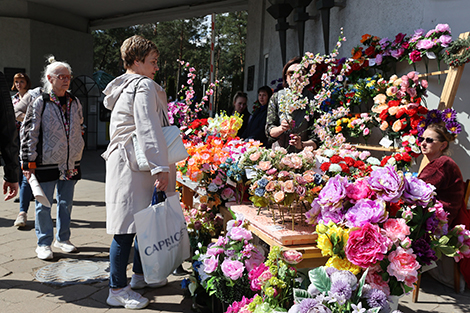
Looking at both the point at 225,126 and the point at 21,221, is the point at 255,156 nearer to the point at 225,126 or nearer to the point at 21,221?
the point at 225,126

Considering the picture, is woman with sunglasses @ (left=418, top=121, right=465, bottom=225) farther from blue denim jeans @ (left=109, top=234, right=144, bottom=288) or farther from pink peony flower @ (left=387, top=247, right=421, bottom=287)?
blue denim jeans @ (left=109, top=234, right=144, bottom=288)

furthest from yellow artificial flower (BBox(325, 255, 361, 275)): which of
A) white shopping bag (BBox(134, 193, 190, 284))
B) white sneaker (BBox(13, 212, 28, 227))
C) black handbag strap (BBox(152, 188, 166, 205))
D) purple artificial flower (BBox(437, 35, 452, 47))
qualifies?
white sneaker (BBox(13, 212, 28, 227))

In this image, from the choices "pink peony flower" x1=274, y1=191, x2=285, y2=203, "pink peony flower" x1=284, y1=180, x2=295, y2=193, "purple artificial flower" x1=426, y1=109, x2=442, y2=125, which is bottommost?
"pink peony flower" x1=274, y1=191, x2=285, y2=203

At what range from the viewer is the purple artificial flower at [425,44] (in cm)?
364

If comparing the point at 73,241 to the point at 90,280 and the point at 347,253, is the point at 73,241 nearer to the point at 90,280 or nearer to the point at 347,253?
the point at 90,280

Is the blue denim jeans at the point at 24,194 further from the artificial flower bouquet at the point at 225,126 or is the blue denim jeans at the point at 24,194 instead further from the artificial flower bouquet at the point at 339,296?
the artificial flower bouquet at the point at 339,296

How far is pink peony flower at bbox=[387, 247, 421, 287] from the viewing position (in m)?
1.79

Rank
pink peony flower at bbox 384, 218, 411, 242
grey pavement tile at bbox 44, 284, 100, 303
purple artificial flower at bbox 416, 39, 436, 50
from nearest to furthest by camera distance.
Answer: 1. pink peony flower at bbox 384, 218, 411, 242
2. grey pavement tile at bbox 44, 284, 100, 303
3. purple artificial flower at bbox 416, 39, 436, 50

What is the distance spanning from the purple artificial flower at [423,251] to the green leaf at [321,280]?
0.56 metres

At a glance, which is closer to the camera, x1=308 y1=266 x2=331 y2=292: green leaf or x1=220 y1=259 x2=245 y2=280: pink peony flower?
x1=308 y1=266 x2=331 y2=292: green leaf

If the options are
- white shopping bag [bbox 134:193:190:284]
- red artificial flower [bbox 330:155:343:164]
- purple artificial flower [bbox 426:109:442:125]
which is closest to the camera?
red artificial flower [bbox 330:155:343:164]

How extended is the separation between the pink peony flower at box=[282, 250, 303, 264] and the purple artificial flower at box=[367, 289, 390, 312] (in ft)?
1.20

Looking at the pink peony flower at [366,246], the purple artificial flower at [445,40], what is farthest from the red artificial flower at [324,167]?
the purple artificial flower at [445,40]

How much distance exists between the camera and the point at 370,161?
247 centimetres
